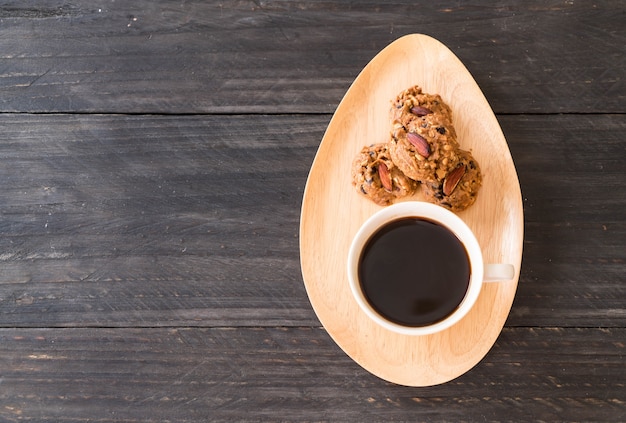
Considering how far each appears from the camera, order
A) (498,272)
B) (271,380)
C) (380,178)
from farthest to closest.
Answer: (271,380)
(380,178)
(498,272)

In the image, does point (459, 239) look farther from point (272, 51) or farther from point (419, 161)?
point (272, 51)

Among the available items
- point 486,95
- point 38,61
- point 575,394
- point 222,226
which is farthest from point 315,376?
point 38,61

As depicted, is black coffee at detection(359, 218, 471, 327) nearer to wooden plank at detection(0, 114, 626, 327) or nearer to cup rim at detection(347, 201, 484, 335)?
cup rim at detection(347, 201, 484, 335)

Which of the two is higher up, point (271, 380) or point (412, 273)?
point (412, 273)

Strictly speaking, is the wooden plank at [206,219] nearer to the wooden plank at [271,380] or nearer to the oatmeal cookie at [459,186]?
the wooden plank at [271,380]

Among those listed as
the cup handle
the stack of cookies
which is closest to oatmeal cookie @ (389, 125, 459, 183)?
the stack of cookies

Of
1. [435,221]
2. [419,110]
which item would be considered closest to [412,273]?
[435,221]
